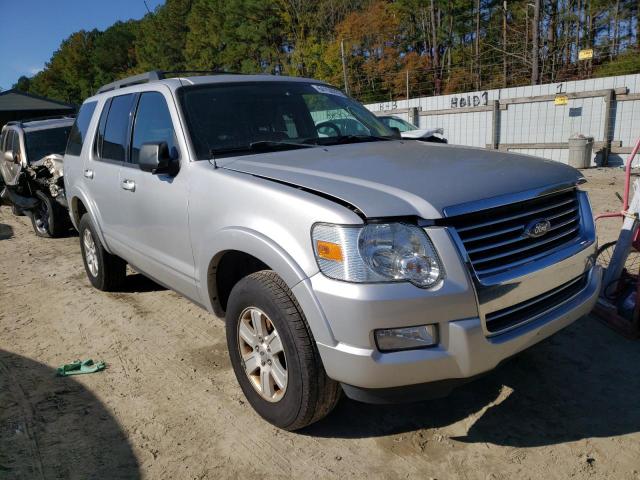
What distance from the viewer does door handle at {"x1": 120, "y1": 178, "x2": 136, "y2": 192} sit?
149 inches

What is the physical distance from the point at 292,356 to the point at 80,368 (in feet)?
6.60

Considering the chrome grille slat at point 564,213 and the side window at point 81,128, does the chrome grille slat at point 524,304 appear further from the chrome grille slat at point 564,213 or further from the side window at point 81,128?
the side window at point 81,128

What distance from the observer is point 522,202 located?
2.45 metres

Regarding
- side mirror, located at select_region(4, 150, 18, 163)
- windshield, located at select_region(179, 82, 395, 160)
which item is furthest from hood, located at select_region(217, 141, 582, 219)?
side mirror, located at select_region(4, 150, 18, 163)

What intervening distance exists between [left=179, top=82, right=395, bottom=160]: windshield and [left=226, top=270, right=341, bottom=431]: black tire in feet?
3.39

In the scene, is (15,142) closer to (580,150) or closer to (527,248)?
(527,248)

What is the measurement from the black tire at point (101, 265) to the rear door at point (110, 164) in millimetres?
324

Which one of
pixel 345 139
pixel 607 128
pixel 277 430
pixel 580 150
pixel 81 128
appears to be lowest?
pixel 580 150

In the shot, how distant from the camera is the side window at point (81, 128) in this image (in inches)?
197

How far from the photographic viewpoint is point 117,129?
428 cm

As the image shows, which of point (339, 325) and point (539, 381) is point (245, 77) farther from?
point (539, 381)

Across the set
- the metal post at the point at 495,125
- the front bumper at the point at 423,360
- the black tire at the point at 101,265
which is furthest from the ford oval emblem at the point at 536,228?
the metal post at the point at 495,125

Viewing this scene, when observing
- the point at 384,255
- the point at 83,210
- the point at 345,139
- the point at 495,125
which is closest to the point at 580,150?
the point at 495,125

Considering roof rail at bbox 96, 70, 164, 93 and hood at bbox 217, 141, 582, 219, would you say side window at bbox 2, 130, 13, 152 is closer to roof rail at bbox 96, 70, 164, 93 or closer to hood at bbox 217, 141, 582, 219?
roof rail at bbox 96, 70, 164, 93
